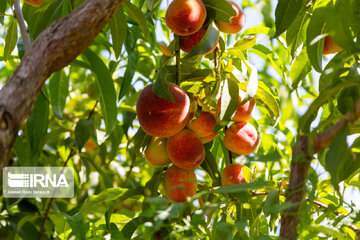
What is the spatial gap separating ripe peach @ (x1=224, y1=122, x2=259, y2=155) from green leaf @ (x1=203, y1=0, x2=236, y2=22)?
0.88 feet

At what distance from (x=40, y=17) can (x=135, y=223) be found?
59 cm

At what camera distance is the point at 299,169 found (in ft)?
2.13

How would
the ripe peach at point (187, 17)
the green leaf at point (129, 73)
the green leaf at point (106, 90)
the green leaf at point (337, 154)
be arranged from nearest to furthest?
the green leaf at point (337, 154), the ripe peach at point (187, 17), the green leaf at point (106, 90), the green leaf at point (129, 73)

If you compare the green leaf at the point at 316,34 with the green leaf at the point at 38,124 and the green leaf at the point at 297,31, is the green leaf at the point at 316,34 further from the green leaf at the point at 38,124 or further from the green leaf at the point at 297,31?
the green leaf at the point at 38,124

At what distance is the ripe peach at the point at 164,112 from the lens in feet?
3.68

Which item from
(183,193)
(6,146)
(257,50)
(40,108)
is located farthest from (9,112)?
(257,50)

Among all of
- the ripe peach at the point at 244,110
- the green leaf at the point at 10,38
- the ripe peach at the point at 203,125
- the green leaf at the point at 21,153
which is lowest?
the green leaf at the point at 21,153

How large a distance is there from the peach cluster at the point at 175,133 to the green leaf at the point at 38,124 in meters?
0.43

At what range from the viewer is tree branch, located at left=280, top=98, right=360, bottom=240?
0.62 meters

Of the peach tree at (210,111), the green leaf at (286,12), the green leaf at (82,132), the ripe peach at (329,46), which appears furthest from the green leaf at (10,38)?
the ripe peach at (329,46)

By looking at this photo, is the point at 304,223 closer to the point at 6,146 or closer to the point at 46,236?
the point at 6,146

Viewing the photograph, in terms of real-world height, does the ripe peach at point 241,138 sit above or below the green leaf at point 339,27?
below

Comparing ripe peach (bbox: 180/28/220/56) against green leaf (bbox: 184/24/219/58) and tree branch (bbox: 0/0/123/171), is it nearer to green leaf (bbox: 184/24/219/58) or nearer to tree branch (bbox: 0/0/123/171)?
green leaf (bbox: 184/24/219/58)

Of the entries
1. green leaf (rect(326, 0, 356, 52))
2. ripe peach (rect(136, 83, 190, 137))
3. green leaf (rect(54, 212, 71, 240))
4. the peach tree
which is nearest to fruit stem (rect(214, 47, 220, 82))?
the peach tree
